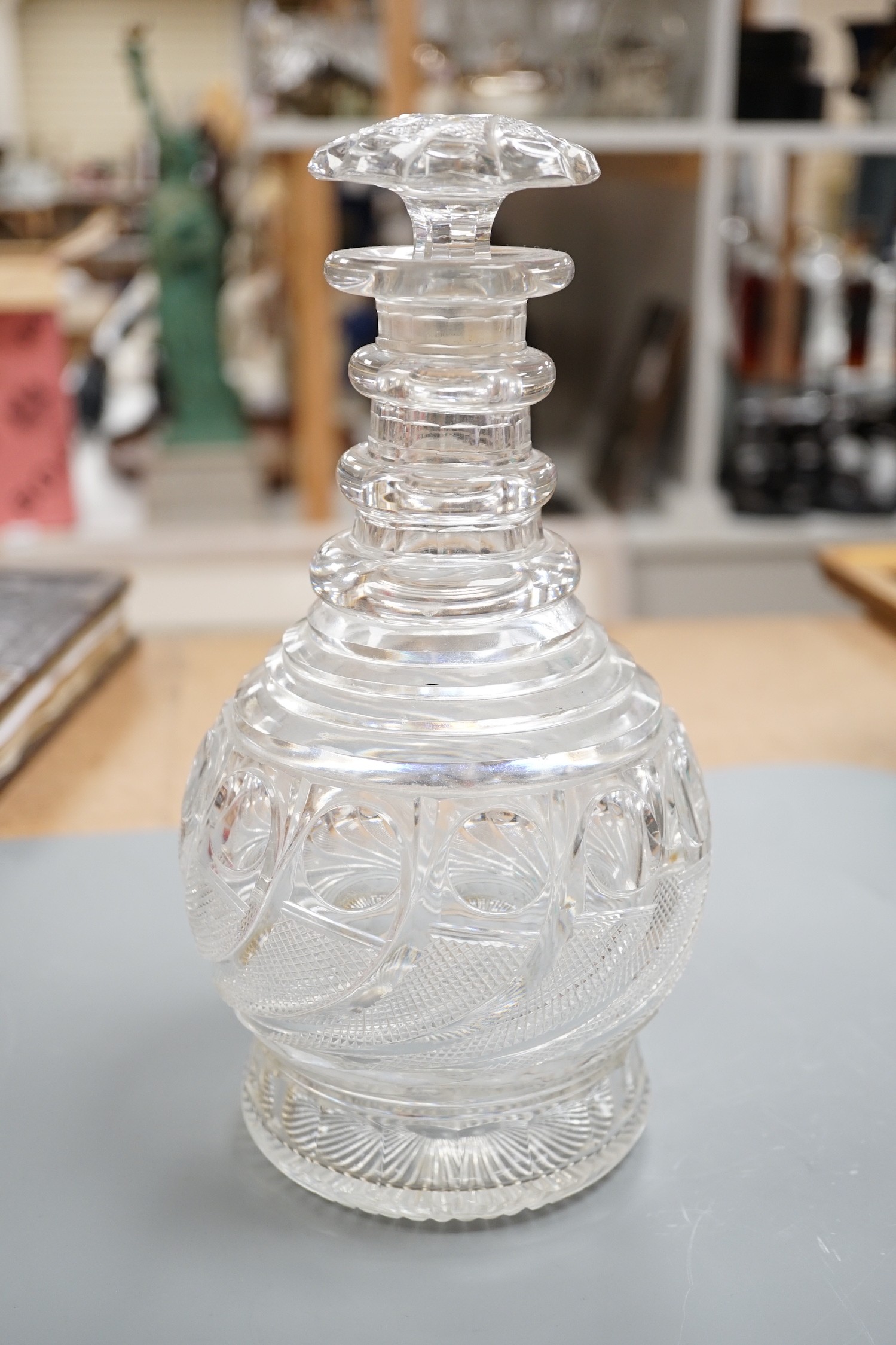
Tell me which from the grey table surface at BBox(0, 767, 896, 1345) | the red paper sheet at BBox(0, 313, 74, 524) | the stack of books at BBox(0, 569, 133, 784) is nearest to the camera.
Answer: the grey table surface at BBox(0, 767, 896, 1345)

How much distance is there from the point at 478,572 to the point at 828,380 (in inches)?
76.4

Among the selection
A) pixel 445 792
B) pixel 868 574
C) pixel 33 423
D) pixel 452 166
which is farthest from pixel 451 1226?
pixel 33 423

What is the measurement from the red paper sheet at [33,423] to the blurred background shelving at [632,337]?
4cm


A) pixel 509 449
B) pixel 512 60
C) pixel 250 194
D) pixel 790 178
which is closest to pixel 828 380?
pixel 790 178

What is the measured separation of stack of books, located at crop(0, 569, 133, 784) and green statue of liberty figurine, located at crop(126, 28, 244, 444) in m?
1.00

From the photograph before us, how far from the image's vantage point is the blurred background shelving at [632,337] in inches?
71.8

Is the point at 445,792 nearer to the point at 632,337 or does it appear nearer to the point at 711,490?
the point at 711,490

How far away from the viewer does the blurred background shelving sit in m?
1.82

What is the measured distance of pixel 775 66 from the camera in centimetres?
189

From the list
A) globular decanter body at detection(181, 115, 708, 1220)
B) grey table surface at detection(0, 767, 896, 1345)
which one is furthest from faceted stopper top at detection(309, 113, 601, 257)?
grey table surface at detection(0, 767, 896, 1345)

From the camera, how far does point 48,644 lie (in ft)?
2.87

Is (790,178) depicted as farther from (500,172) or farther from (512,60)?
(500,172)

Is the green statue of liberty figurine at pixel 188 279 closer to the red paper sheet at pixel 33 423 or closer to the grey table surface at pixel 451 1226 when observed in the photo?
the red paper sheet at pixel 33 423

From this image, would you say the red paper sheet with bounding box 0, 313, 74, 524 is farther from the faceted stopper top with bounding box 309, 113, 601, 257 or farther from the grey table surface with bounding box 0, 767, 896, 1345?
the faceted stopper top with bounding box 309, 113, 601, 257
